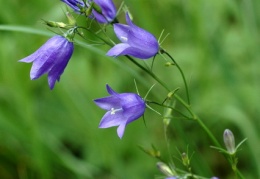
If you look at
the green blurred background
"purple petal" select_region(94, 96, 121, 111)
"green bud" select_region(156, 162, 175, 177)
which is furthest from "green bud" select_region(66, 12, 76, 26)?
the green blurred background

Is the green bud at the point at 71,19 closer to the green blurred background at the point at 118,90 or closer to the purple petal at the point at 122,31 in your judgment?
the purple petal at the point at 122,31

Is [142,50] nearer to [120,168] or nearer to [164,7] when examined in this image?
[120,168]

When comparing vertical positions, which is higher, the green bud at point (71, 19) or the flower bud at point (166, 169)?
→ the green bud at point (71, 19)

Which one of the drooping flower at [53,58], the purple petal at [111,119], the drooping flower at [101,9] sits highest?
the drooping flower at [101,9]

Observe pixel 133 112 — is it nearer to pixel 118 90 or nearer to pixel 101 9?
pixel 101 9

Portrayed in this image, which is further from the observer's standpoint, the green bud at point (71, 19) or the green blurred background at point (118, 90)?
the green blurred background at point (118, 90)

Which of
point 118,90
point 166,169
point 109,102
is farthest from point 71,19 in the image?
point 118,90

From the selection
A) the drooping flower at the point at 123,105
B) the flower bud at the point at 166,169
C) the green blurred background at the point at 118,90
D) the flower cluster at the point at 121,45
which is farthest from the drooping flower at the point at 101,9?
the green blurred background at the point at 118,90
